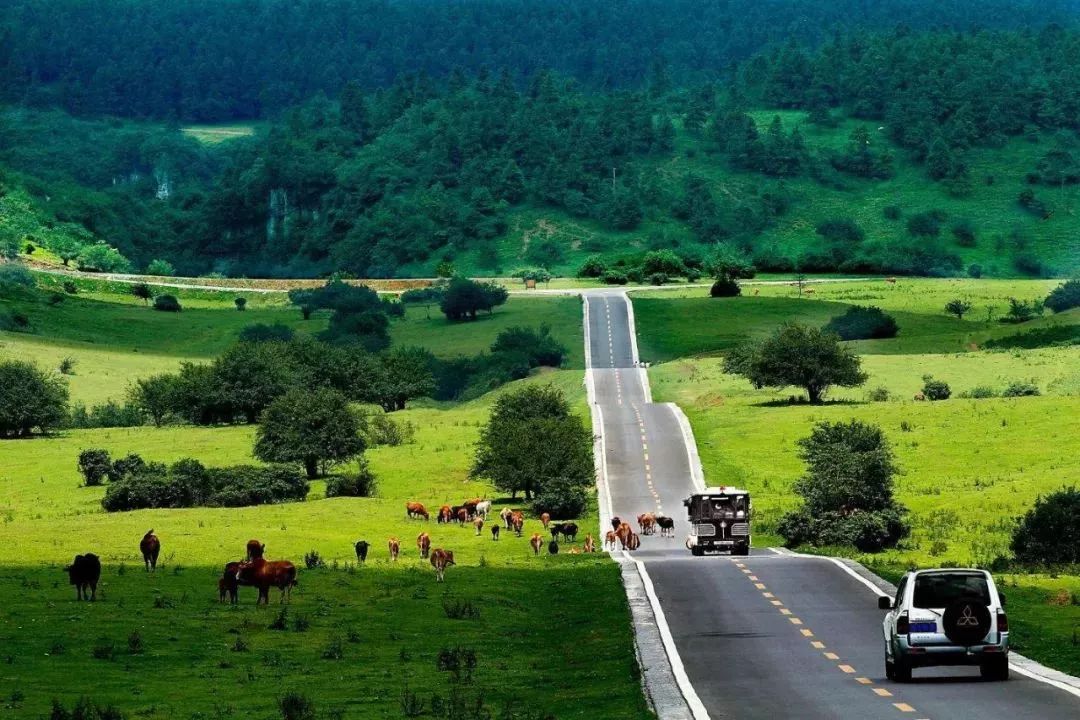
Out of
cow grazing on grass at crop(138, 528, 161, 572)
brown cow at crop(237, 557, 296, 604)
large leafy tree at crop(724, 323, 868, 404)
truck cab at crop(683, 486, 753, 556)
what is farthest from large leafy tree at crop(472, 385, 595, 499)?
brown cow at crop(237, 557, 296, 604)

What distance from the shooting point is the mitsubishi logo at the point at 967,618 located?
27484mm

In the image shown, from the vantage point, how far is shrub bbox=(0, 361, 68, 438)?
104875mm

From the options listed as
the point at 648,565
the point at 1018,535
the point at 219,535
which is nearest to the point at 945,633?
the point at 648,565

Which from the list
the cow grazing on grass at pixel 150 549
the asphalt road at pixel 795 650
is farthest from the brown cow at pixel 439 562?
the cow grazing on grass at pixel 150 549

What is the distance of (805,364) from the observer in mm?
106750

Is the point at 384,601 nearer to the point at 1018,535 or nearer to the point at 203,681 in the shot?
the point at 203,681

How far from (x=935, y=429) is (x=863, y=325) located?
54614mm

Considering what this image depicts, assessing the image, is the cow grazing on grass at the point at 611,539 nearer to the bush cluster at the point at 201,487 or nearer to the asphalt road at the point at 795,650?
the asphalt road at the point at 795,650

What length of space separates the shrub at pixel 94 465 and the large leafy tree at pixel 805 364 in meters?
37.0

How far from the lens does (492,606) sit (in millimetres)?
44719

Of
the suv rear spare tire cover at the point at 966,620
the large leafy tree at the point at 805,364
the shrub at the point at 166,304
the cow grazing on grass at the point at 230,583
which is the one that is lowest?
the suv rear spare tire cover at the point at 966,620

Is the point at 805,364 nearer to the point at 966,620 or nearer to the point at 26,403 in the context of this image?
the point at 26,403

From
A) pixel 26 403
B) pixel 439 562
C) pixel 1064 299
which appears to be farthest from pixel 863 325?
pixel 439 562

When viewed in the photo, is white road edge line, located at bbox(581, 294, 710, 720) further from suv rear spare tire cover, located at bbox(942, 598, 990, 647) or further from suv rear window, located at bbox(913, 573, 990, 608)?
suv rear spare tire cover, located at bbox(942, 598, 990, 647)
